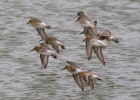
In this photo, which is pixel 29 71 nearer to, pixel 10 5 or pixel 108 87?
pixel 108 87

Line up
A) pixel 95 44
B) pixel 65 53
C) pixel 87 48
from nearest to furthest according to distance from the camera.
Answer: pixel 95 44
pixel 87 48
pixel 65 53

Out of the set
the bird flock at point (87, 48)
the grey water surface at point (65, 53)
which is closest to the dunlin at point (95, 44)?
the bird flock at point (87, 48)

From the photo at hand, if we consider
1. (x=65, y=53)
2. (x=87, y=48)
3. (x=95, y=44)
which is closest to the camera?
(x=95, y=44)

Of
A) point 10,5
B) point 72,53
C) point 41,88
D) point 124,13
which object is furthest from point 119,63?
point 10,5

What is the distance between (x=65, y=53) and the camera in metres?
22.0

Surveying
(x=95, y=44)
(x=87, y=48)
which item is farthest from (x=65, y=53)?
(x=95, y=44)

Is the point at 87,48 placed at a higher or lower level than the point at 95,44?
lower

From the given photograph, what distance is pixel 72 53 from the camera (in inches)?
865

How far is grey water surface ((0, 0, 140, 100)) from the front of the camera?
18.4 metres

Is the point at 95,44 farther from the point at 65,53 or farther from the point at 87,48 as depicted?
the point at 65,53

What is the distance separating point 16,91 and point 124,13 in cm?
870

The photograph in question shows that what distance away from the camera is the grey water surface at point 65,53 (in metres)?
18.4

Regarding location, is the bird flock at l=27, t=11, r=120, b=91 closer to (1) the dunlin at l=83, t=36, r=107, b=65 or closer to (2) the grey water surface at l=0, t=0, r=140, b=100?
(1) the dunlin at l=83, t=36, r=107, b=65

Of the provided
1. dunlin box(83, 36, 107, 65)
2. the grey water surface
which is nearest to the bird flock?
dunlin box(83, 36, 107, 65)
